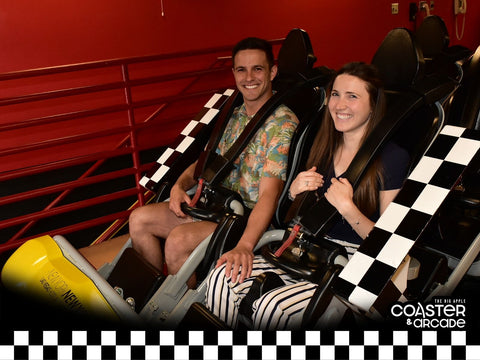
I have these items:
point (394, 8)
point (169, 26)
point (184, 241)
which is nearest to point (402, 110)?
point (184, 241)

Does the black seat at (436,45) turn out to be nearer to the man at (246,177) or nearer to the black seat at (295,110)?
the black seat at (295,110)

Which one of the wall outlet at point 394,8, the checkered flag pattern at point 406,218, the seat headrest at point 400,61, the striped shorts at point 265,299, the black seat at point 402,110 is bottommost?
the striped shorts at point 265,299

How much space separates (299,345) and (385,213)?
51 centimetres

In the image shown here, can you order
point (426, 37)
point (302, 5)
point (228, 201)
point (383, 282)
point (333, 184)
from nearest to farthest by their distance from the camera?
1. point (383, 282)
2. point (333, 184)
3. point (228, 201)
4. point (426, 37)
5. point (302, 5)

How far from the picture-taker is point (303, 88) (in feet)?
6.37

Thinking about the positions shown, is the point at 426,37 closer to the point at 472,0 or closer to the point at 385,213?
the point at 385,213

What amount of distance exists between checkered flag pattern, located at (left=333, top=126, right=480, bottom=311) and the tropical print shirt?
537 millimetres

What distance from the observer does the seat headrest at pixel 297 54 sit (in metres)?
2.01

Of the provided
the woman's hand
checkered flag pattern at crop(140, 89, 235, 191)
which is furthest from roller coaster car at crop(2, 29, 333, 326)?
the woman's hand

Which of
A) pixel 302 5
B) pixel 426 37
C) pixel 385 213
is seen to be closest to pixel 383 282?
pixel 385 213

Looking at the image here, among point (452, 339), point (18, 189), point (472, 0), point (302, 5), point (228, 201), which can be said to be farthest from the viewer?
point (472, 0)

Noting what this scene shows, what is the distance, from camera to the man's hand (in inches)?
61.0

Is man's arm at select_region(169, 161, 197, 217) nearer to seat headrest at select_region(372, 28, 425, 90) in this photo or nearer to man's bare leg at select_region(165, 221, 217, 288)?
man's bare leg at select_region(165, 221, 217, 288)

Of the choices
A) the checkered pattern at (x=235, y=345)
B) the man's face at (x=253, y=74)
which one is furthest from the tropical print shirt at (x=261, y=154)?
the checkered pattern at (x=235, y=345)
